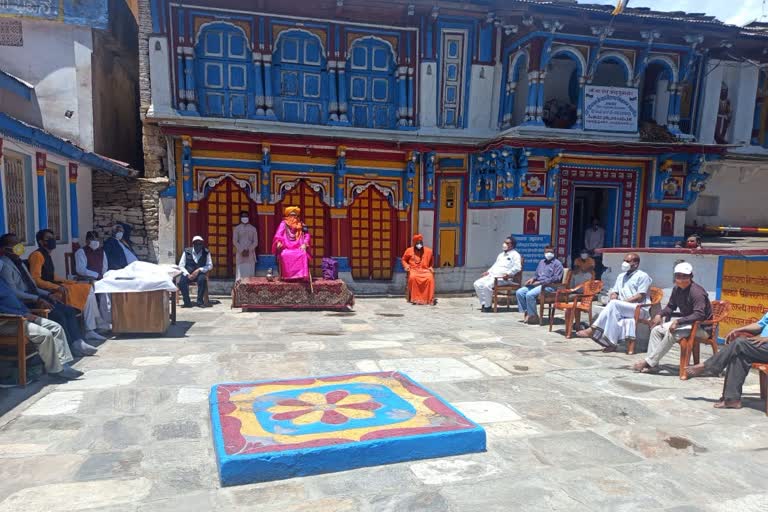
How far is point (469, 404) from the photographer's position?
4.36 meters

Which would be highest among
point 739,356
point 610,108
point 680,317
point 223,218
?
point 610,108

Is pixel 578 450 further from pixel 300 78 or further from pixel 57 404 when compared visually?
pixel 300 78

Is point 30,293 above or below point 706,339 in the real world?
above

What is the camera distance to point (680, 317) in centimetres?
524

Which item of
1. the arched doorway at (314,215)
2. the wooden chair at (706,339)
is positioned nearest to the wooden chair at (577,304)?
the wooden chair at (706,339)

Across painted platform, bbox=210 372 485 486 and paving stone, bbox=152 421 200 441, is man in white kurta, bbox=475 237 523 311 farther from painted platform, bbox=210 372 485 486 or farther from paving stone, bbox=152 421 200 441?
paving stone, bbox=152 421 200 441

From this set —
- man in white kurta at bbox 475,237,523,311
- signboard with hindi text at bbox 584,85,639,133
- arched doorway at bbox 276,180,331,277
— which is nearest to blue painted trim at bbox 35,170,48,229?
arched doorway at bbox 276,180,331,277

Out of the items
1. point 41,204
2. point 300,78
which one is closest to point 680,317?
point 41,204

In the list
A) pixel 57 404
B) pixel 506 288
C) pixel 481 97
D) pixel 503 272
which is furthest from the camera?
pixel 481 97

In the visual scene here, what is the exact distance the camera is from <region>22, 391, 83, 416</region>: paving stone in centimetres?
400

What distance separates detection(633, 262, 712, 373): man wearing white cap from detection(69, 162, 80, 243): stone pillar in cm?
976

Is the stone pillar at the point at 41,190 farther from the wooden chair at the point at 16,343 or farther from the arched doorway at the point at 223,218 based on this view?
the wooden chair at the point at 16,343

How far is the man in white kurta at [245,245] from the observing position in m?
10.7

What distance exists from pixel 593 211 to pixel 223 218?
9.50 metres
